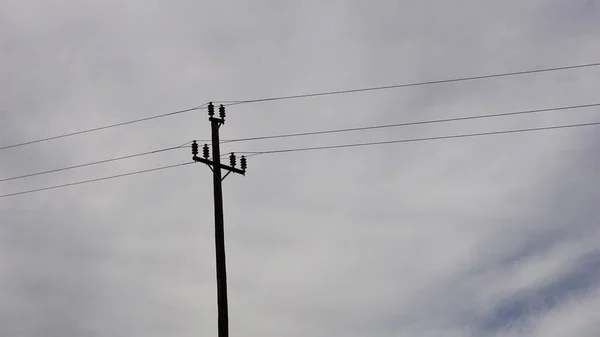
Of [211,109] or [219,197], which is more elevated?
[211,109]

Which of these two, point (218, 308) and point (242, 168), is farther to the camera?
point (242, 168)

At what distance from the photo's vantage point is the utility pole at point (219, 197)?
77.6 ft

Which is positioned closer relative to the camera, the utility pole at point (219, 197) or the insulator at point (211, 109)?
the utility pole at point (219, 197)

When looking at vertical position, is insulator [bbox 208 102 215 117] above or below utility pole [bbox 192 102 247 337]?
above

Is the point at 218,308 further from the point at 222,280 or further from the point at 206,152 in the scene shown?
the point at 206,152

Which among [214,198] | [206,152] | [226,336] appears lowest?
[226,336]

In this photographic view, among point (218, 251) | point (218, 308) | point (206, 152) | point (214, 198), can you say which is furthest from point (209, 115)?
point (218, 308)

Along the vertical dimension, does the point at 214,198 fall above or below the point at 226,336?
above

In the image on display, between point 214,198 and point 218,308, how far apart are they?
142 inches

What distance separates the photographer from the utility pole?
77.6 ft

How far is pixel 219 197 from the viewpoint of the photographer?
84.8 feet

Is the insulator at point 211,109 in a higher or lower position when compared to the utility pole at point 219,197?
higher

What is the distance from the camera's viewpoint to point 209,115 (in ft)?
89.5

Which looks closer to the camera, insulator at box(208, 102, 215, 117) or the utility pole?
the utility pole
